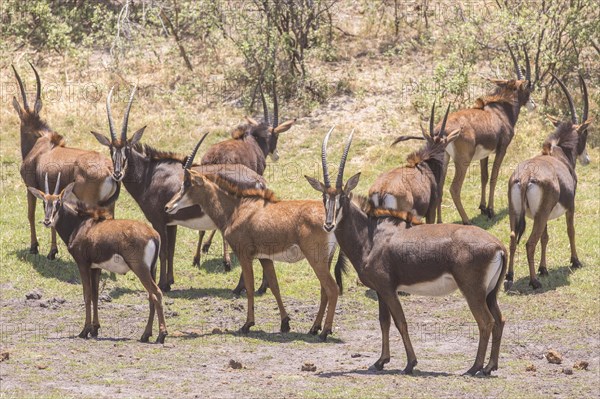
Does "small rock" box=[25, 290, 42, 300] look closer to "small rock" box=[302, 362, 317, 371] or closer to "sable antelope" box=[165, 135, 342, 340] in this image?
"sable antelope" box=[165, 135, 342, 340]

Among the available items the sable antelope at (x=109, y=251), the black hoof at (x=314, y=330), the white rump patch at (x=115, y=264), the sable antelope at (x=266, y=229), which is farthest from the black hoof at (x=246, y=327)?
the white rump patch at (x=115, y=264)

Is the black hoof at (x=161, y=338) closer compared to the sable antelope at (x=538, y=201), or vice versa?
the black hoof at (x=161, y=338)

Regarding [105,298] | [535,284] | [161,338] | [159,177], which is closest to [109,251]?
[161,338]

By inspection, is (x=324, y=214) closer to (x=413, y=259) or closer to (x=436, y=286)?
(x=413, y=259)

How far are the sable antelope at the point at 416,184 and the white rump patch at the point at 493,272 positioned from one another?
3.28m

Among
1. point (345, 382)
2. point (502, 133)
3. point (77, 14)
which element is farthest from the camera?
point (77, 14)

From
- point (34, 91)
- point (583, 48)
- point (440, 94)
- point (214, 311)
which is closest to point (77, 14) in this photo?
point (34, 91)

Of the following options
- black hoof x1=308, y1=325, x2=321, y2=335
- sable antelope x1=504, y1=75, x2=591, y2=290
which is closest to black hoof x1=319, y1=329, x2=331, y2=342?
black hoof x1=308, y1=325, x2=321, y2=335

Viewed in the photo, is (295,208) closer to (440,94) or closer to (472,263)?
(472,263)

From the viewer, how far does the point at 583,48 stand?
24.4 meters

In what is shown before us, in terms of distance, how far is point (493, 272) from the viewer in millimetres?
11406

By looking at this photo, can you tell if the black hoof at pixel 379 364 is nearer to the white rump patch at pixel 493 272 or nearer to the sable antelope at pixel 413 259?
the sable antelope at pixel 413 259

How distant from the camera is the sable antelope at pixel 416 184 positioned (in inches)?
593

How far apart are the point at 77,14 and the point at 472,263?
17.0 meters
